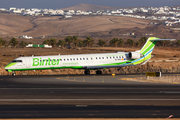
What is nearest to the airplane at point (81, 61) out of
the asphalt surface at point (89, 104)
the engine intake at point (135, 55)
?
the engine intake at point (135, 55)

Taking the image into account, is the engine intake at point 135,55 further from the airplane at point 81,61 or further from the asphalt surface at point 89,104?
the asphalt surface at point 89,104

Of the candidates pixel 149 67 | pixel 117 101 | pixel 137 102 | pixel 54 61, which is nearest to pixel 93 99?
pixel 117 101

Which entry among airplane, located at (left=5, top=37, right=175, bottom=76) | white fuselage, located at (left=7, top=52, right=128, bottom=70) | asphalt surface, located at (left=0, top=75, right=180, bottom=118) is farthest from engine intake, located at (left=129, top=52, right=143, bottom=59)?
asphalt surface, located at (left=0, top=75, right=180, bottom=118)

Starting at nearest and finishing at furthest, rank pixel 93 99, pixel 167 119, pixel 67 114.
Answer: pixel 167 119, pixel 67 114, pixel 93 99

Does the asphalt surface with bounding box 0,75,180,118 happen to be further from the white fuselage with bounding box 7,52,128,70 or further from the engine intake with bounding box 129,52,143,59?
the engine intake with bounding box 129,52,143,59

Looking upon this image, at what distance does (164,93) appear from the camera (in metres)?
27.8

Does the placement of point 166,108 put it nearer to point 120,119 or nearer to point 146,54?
point 120,119

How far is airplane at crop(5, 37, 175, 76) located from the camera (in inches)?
1823

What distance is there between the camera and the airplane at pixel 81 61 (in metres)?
46.3

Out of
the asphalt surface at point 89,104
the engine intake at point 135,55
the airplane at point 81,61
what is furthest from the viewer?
the engine intake at point 135,55

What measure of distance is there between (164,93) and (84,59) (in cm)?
2354

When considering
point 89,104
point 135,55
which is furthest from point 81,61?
point 89,104

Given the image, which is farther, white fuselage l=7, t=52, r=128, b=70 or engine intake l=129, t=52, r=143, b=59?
engine intake l=129, t=52, r=143, b=59

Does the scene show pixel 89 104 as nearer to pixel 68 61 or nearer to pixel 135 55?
pixel 68 61
